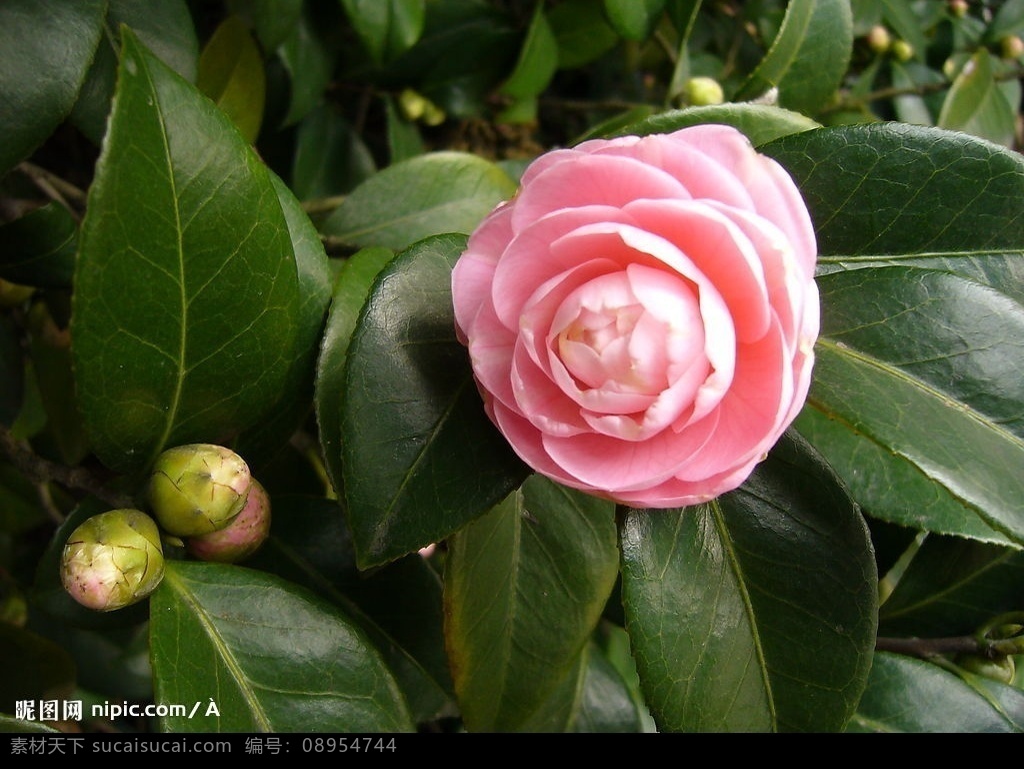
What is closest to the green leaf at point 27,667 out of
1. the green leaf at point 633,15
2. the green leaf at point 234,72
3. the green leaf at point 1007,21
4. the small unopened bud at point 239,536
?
the small unopened bud at point 239,536

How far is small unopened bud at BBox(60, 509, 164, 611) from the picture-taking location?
1.88 ft

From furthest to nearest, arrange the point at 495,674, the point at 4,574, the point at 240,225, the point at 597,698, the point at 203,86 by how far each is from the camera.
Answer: the point at 4,574, the point at 597,698, the point at 203,86, the point at 495,674, the point at 240,225

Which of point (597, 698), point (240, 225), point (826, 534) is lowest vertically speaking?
point (597, 698)

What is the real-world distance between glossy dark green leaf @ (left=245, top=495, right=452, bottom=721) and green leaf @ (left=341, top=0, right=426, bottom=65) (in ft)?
1.71

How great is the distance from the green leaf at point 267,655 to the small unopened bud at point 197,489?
0.05 m

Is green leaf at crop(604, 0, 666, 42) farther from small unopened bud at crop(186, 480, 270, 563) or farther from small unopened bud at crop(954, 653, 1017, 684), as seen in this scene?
small unopened bud at crop(954, 653, 1017, 684)

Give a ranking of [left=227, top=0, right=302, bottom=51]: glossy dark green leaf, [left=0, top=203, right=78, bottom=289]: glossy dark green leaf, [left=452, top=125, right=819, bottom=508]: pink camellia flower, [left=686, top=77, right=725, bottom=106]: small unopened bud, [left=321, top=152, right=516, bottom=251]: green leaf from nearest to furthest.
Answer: [left=452, top=125, right=819, bottom=508]: pink camellia flower → [left=0, top=203, right=78, bottom=289]: glossy dark green leaf → [left=227, top=0, right=302, bottom=51]: glossy dark green leaf → [left=321, top=152, right=516, bottom=251]: green leaf → [left=686, top=77, right=725, bottom=106]: small unopened bud

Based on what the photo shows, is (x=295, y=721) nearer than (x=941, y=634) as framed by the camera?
Yes

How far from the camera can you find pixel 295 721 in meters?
0.64

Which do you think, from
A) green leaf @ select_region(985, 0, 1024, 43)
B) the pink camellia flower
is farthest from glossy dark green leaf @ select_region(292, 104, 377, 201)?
green leaf @ select_region(985, 0, 1024, 43)

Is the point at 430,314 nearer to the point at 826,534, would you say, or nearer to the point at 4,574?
the point at 826,534

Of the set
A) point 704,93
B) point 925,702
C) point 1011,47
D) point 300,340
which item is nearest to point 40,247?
point 300,340
